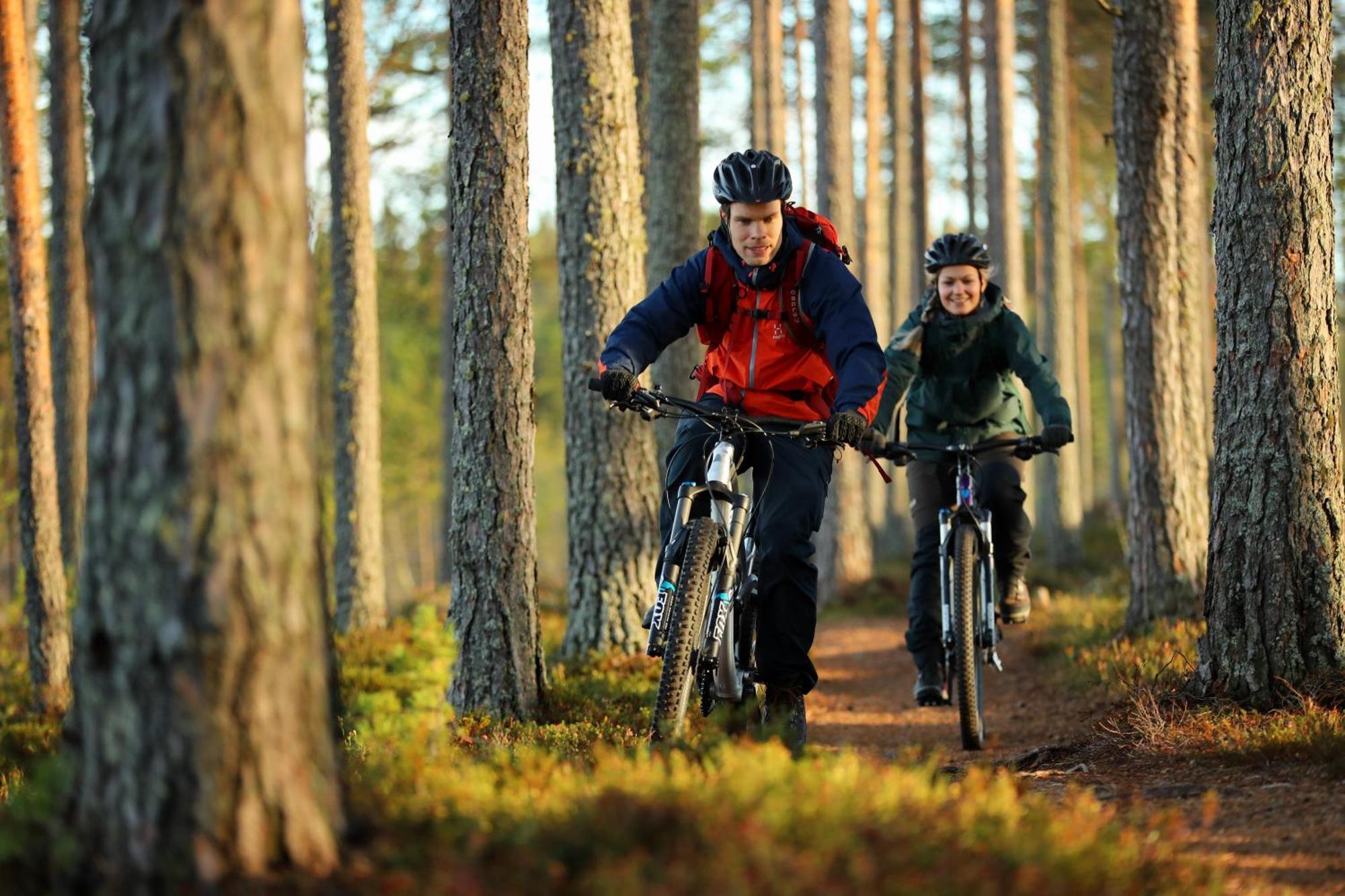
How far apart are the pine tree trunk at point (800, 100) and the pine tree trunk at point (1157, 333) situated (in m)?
16.6

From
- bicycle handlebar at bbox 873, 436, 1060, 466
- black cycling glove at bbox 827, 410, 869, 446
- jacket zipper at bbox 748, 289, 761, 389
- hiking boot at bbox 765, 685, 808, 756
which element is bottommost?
hiking boot at bbox 765, 685, 808, 756

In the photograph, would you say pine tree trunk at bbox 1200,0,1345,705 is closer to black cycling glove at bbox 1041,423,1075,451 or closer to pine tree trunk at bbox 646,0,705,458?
black cycling glove at bbox 1041,423,1075,451

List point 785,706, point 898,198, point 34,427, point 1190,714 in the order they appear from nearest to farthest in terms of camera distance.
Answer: point 785,706, point 1190,714, point 34,427, point 898,198

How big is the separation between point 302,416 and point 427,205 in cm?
2063

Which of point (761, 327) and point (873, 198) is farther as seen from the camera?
point (873, 198)

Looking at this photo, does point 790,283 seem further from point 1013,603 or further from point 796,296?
point 1013,603

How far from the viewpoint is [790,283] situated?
5.72 m

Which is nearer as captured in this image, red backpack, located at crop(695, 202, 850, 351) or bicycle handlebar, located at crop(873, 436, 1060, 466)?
red backpack, located at crop(695, 202, 850, 351)

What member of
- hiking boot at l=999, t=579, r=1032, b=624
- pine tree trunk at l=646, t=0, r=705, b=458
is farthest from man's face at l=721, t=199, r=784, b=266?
pine tree trunk at l=646, t=0, r=705, b=458

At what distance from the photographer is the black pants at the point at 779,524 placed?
5605mm

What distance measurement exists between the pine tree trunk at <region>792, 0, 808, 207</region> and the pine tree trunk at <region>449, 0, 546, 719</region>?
20086 millimetres

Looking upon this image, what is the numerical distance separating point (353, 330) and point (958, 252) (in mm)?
7416

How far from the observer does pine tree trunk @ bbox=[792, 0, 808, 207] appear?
26.4 meters

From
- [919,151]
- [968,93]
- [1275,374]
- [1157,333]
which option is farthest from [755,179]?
[968,93]
